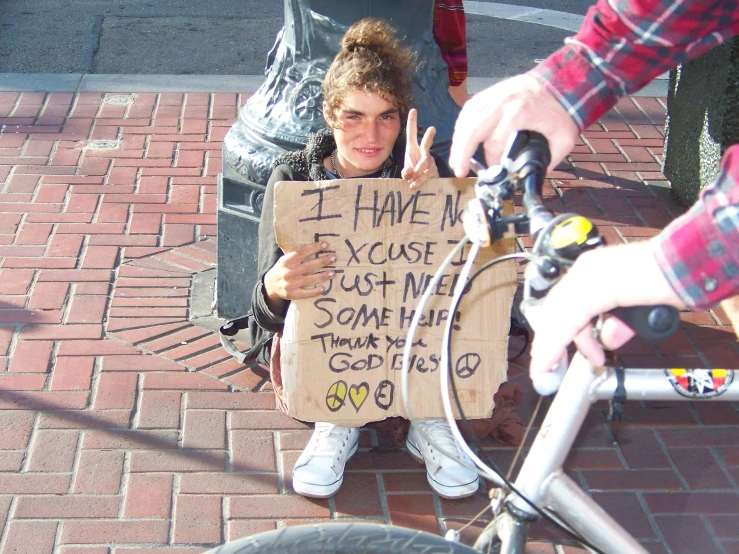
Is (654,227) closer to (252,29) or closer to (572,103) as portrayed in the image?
(572,103)

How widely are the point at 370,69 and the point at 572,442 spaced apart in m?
1.50

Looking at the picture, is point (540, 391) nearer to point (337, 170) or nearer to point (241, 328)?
point (337, 170)

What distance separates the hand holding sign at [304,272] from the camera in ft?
8.06

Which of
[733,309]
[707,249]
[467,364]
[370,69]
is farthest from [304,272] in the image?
[707,249]

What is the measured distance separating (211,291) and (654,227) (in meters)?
2.10

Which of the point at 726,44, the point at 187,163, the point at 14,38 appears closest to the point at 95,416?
the point at 187,163

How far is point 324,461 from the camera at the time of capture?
282 centimetres

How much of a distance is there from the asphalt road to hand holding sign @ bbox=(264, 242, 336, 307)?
13.0ft

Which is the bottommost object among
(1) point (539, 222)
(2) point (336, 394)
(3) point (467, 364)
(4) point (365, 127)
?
(2) point (336, 394)

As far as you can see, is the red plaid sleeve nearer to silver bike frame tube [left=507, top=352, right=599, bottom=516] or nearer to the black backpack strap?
silver bike frame tube [left=507, top=352, right=599, bottom=516]

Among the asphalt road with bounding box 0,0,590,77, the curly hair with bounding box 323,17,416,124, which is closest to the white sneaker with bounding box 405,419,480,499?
the curly hair with bounding box 323,17,416,124

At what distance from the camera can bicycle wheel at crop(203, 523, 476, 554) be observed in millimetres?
1553

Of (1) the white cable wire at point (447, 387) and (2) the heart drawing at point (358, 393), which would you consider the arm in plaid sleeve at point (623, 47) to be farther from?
(2) the heart drawing at point (358, 393)

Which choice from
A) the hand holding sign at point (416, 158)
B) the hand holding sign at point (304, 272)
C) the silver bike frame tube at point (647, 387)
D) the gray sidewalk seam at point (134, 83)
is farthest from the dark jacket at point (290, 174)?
the gray sidewalk seam at point (134, 83)
